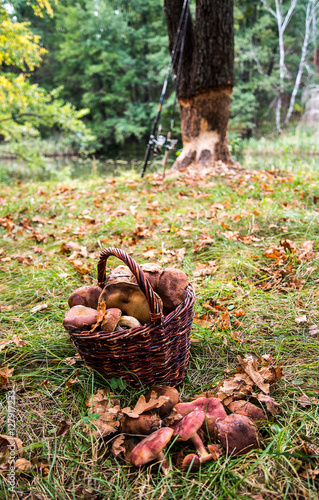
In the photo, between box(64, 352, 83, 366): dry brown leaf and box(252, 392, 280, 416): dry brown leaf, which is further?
box(64, 352, 83, 366): dry brown leaf

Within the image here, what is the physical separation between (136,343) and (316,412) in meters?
0.68


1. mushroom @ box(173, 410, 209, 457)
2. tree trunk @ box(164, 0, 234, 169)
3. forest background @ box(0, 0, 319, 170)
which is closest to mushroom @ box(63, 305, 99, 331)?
mushroom @ box(173, 410, 209, 457)

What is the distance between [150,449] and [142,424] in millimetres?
99

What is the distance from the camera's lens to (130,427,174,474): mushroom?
2.90ft

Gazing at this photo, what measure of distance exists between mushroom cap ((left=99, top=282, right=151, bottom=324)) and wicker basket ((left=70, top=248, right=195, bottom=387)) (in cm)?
13

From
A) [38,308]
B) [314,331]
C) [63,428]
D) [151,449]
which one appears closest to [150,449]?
[151,449]

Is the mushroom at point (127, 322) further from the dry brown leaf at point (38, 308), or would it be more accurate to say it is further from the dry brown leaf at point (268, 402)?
the dry brown leaf at point (38, 308)

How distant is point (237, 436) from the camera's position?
0.92m

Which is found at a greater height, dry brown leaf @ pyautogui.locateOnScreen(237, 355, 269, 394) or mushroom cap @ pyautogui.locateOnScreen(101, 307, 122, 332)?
mushroom cap @ pyautogui.locateOnScreen(101, 307, 122, 332)

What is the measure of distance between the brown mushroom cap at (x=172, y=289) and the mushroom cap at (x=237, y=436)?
45 centimetres

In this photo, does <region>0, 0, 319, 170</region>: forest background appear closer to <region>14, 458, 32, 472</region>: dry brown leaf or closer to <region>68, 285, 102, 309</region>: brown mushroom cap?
<region>68, 285, 102, 309</region>: brown mushroom cap

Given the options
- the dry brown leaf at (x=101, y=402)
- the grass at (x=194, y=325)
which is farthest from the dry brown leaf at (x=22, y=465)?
the dry brown leaf at (x=101, y=402)

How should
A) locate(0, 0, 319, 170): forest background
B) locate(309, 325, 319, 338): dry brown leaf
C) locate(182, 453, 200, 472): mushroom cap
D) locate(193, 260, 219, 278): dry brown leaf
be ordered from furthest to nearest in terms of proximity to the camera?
locate(0, 0, 319, 170): forest background, locate(193, 260, 219, 278): dry brown leaf, locate(309, 325, 319, 338): dry brown leaf, locate(182, 453, 200, 472): mushroom cap

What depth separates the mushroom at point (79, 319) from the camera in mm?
1104
